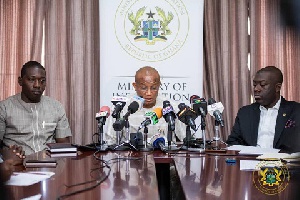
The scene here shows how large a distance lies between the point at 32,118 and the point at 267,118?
224cm

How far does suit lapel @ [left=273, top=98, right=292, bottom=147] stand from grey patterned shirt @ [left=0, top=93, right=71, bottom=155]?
2.02 metres

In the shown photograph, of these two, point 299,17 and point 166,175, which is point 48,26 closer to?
point 166,175

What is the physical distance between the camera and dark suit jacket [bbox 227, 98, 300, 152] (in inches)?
134

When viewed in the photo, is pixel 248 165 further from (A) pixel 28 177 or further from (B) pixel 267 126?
(B) pixel 267 126

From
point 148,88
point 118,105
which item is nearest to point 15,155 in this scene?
point 118,105

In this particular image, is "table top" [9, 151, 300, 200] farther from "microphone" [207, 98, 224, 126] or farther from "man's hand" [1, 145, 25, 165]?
"microphone" [207, 98, 224, 126]

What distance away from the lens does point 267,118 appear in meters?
3.71

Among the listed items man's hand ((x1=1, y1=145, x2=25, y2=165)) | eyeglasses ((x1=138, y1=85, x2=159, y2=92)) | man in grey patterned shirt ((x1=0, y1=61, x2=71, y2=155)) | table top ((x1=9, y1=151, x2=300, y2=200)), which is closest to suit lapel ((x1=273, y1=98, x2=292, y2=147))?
table top ((x1=9, y1=151, x2=300, y2=200))

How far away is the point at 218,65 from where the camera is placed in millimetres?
4594

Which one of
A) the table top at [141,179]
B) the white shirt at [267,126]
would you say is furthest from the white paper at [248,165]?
the white shirt at [267,126]

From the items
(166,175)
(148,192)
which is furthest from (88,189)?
(166,175)

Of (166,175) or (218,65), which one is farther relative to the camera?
(218,65)

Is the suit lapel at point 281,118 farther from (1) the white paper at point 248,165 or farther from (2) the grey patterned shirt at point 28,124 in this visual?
(2) the grey patterned shirt at point 28,124

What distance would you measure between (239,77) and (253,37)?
50cm
